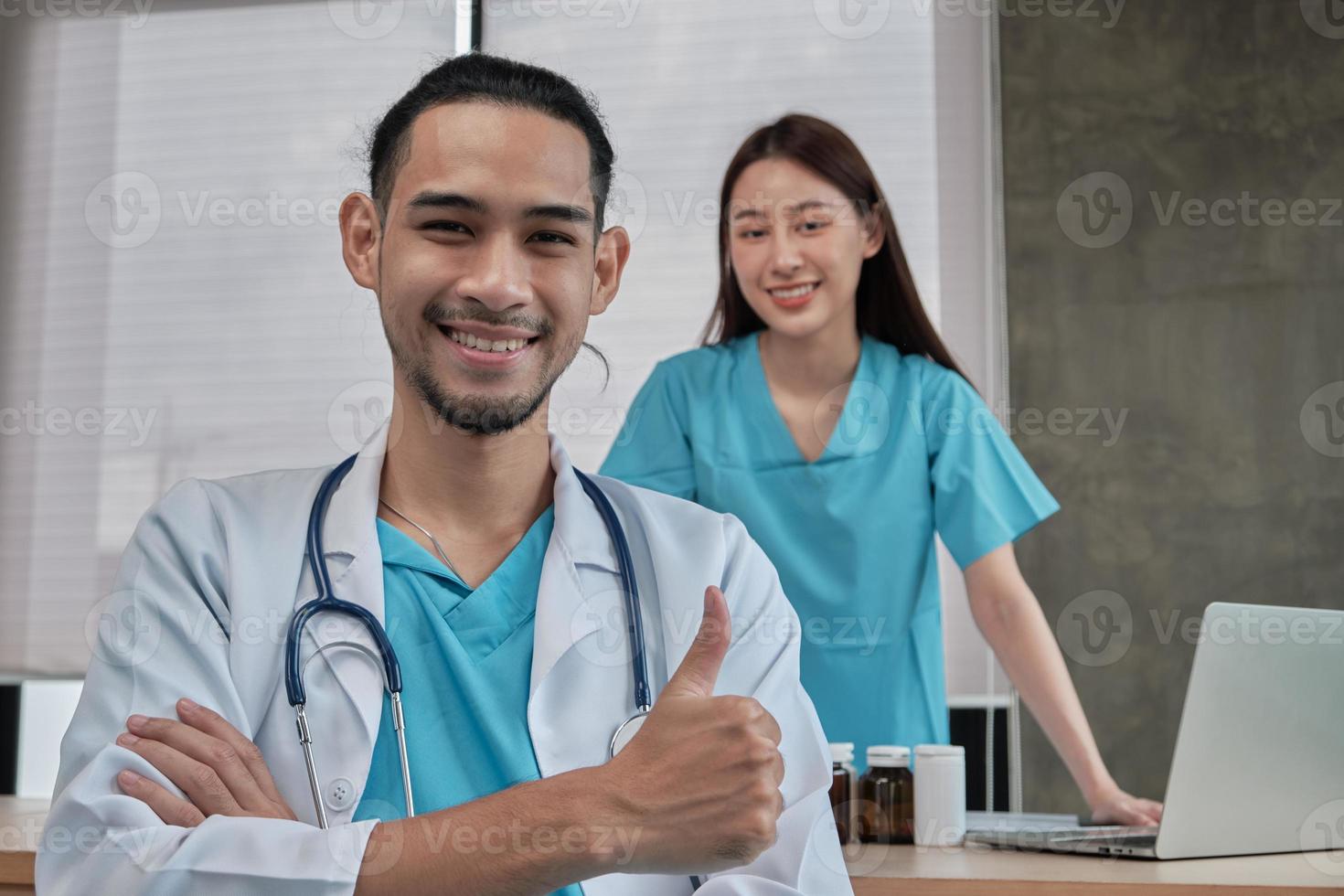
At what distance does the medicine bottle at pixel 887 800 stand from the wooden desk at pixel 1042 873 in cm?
4

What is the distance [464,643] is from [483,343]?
0.27 m

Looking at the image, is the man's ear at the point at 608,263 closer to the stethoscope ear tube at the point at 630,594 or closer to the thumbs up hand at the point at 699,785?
the stethoscope ear tube at the point at 630,594

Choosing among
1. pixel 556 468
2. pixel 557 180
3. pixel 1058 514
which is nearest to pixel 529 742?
pixel 556 468

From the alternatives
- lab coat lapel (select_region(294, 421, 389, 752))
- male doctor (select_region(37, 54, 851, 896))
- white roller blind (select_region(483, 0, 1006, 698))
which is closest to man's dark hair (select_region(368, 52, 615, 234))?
male doctor (select_region(37, 54, 851, 896))

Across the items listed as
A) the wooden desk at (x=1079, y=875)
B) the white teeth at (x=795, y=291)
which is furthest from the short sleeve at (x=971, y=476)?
the wooden desk at (x=1079, y=875)

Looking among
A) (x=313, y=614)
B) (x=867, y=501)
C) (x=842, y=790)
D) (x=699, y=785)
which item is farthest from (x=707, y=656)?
(x=867, y=501)

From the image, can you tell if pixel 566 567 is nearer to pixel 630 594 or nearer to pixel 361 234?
pixel 630 594

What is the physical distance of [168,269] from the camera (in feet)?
9.77

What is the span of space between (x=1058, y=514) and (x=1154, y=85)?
1017 mm

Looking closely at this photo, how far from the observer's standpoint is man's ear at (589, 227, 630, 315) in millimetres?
1271

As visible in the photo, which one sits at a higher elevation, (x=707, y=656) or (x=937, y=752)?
(x=707, y=656)

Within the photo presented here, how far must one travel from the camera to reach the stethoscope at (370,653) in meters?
0.95

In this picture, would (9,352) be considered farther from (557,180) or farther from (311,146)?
(557,180)

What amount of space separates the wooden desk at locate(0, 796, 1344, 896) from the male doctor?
114mm
